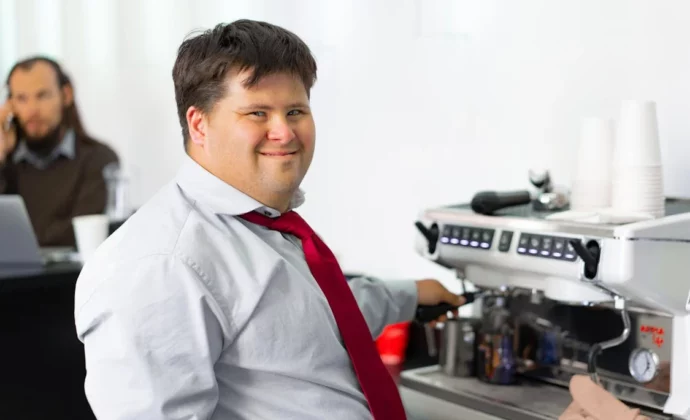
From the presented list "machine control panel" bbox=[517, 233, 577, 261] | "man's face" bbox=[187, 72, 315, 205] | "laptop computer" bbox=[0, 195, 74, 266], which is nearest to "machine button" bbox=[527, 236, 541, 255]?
"machine control panel" bbox=[517, 233, 577, 261]

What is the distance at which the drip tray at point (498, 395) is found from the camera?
1530 millimetres

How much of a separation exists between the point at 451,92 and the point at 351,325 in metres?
0.93

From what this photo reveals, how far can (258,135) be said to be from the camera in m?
1.29

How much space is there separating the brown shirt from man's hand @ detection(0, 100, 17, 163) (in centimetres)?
4

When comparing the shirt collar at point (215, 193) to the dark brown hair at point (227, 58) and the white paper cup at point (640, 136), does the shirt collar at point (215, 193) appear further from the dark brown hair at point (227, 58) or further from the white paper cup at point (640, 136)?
the white paper cup at point (640, 136)

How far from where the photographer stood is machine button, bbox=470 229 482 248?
5.10 ft

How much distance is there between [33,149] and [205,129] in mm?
2696

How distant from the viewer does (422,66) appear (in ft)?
7.20

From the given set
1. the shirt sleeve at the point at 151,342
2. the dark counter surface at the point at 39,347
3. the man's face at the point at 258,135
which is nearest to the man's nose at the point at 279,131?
the man's face at the point at 258,135

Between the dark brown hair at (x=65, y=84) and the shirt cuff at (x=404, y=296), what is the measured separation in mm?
2459

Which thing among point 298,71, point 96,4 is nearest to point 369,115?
point 298,71

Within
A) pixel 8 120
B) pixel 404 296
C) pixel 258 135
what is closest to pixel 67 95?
pixel 8 120

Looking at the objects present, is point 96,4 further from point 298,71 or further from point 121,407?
point 121,407

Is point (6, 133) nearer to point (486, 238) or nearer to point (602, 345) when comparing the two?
point (486, 238)
